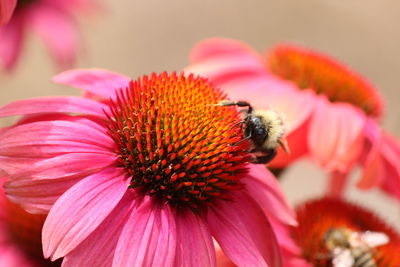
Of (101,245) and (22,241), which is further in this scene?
(22,241)

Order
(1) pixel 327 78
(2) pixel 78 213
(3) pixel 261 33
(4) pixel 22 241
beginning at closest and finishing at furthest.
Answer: (2) pixel 78 213, (4) pixel 22 241, (1) pixel 327 78, (3) pixel 261 33

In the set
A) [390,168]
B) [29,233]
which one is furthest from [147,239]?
[390,168]

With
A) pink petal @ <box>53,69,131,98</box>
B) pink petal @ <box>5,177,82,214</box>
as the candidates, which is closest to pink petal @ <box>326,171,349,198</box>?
pink petal @ <box>53,69,131,98</box>

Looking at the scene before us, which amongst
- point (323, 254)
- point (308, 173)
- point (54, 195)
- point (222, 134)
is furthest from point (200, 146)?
point (308, 173)

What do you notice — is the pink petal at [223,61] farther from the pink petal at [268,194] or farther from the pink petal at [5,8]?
the pink petal at [5,8]

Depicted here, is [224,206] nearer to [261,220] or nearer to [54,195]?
[261,220]

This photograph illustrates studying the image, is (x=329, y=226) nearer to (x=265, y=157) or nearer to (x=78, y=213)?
(x=265, y=157)

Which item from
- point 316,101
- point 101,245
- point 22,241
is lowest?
point 22,241
